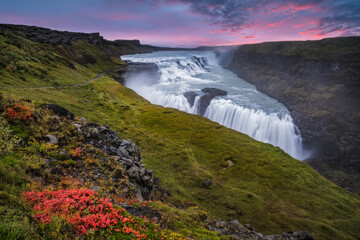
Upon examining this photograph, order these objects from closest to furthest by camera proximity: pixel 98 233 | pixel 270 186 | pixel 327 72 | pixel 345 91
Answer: pixel 98 233 < pixel 270 186 < pixel 345 91 < pixel 327 72

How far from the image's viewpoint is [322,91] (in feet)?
303

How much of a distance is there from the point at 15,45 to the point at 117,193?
73.1 m

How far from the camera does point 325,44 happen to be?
126062 mm

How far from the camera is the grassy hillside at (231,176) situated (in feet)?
75.0

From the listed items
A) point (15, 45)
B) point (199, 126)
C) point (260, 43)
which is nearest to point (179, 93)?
point (199, 126)

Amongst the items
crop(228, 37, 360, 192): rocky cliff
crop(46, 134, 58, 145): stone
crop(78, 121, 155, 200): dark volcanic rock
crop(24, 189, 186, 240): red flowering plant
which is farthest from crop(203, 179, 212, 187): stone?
crop(228, 37, 360, 192): rocky cliff

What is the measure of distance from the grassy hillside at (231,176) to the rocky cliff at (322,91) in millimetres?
31572

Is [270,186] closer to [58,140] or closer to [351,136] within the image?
[58,140]

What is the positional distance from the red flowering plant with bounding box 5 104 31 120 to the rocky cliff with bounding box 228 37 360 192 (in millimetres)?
68595

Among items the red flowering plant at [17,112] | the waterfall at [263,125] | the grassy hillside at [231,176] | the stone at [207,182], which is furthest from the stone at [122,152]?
the waterfall at [263,125]

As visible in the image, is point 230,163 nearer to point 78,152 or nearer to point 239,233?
point 239,233

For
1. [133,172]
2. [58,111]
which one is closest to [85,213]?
[133,172]

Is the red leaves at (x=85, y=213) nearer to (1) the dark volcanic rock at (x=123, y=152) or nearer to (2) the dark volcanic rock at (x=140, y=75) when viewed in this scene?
(1) the dark volcanic rock at (x=123, y=152)

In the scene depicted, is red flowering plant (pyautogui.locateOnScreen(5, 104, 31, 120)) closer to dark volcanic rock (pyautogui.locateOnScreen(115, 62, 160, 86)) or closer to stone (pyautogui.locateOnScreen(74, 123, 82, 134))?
stone (pyautogui.locateOnScreen(74, 123, 82, 134))
